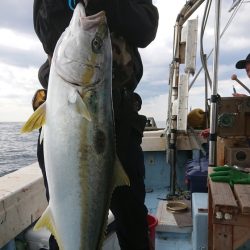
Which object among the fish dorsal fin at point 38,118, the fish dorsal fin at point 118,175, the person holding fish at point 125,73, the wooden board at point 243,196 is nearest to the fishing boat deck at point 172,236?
the wooden board at point 243,196

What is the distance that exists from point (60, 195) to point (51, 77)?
0.56m

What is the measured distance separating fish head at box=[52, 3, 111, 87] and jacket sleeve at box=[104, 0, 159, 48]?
1.08ft

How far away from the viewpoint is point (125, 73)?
2201 mm

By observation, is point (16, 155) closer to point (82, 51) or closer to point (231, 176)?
point (231, 176)

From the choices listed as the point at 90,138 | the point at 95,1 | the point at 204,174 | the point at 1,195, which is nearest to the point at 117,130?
the point at 90,138

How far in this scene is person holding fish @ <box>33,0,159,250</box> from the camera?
2.03 meters

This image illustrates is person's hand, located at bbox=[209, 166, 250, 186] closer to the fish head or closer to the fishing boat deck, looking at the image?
the fishing boat deck

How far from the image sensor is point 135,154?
221 centimetres

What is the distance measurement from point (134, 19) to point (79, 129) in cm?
76

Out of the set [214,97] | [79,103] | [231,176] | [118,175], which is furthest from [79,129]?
[214,97]

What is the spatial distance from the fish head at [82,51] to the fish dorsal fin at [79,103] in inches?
2.3

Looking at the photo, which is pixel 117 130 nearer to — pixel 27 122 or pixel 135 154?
pixel 135 154

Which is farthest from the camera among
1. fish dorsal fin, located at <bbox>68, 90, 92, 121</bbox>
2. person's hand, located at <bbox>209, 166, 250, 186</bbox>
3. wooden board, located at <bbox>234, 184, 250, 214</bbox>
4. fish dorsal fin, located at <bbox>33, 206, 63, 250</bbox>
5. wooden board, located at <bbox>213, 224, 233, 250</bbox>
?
person's hand, located at <bbox>209, 166, 250, 186</bbox>

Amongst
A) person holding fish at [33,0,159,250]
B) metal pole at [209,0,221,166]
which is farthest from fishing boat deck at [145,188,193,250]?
person holding fish at [33,0,159,250]
